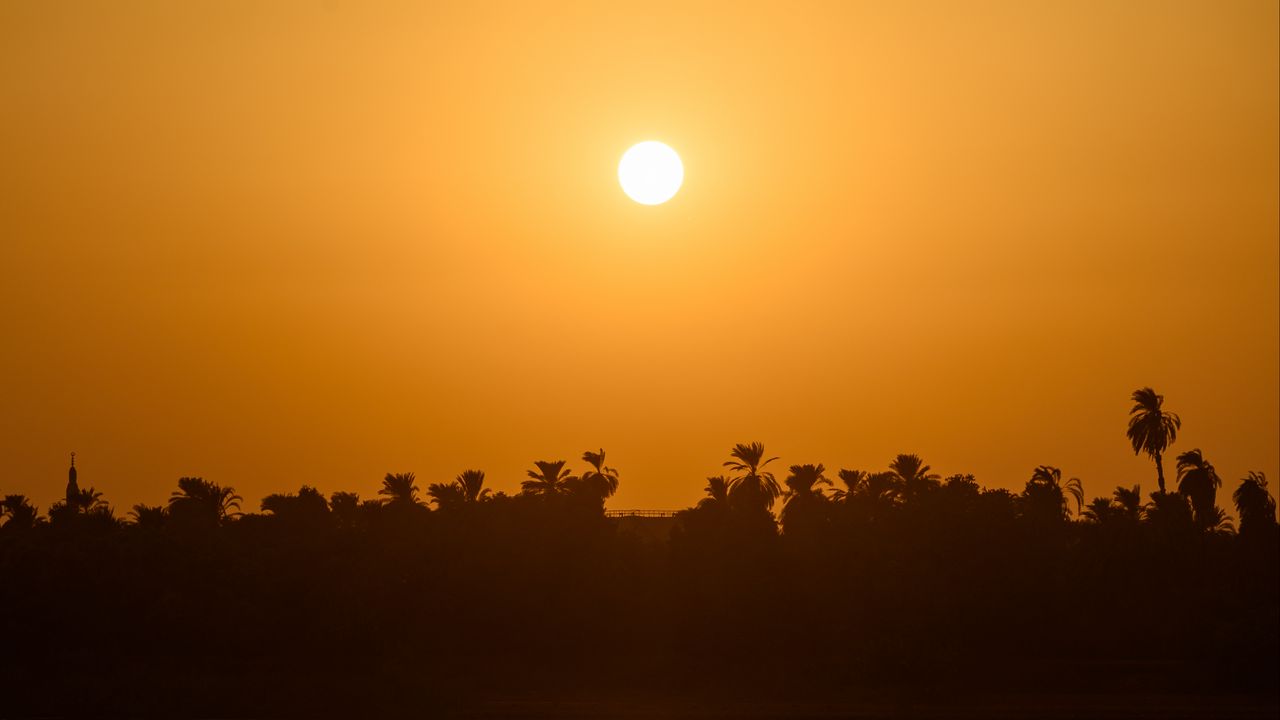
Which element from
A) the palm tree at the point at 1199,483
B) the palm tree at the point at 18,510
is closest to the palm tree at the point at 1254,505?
the palm tree at the point at 1199,483

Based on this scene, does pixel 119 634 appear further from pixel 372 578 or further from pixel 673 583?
pixel 673 583

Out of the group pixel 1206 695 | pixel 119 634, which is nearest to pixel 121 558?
pixel 119 634

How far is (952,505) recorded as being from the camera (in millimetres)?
79438

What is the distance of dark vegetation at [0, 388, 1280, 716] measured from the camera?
6600 centimetres

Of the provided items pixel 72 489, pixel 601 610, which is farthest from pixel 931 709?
pixel 72 489

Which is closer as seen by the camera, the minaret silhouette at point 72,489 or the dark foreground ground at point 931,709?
the dark foreground ground at point 931,709

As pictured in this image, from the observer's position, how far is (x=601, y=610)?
240ft

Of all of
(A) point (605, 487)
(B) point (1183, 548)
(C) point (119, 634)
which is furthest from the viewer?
(A) point (605, 487)

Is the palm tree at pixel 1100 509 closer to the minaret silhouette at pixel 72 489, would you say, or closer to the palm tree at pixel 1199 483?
the palm tree at pixel 1199 483

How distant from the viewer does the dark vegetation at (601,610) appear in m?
66.0

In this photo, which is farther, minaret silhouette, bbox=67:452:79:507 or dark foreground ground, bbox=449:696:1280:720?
minaret silhouette, bbox=67:452:79:507

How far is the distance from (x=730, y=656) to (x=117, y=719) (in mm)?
26953

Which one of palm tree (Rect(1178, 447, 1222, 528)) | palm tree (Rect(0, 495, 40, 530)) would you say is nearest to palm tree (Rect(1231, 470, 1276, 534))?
palm tree (Rect(1178, 447, 1222, 528))

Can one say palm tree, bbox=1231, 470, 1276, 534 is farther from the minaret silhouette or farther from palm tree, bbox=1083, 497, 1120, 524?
the minaret silhouette
